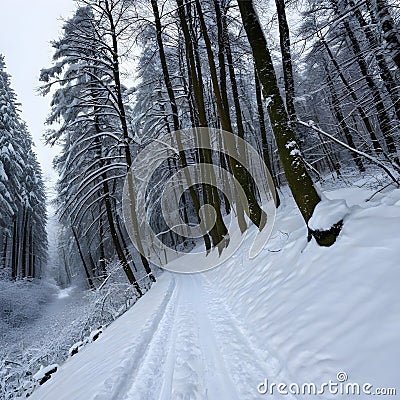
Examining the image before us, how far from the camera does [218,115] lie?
600 inches

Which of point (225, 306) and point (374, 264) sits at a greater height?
point (374, 264)

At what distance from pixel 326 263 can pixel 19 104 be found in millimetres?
30879

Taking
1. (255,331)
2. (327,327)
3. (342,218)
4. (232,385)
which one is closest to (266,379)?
(232,385)

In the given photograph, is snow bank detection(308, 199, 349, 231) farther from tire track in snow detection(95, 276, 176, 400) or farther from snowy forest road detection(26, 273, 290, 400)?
tire track in snow detection(95, 276, 176, 400)

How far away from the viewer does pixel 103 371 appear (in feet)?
11.6

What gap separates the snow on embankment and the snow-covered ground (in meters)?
0.01

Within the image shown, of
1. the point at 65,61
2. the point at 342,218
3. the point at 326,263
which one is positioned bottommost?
the point at 326,263

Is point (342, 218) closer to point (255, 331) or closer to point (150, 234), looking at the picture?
point (255, 331)

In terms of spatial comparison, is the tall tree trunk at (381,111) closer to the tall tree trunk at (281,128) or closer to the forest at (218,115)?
the forest at (218,115)

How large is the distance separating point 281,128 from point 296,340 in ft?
11.4

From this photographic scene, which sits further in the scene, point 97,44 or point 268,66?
point 97,44

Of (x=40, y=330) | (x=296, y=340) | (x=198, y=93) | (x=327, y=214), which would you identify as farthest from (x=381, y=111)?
(x=40, y=330)

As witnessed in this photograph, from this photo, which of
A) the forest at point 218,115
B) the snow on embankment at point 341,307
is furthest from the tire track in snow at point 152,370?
the forest at point 218,115

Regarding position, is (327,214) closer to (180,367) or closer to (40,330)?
(180,367)
